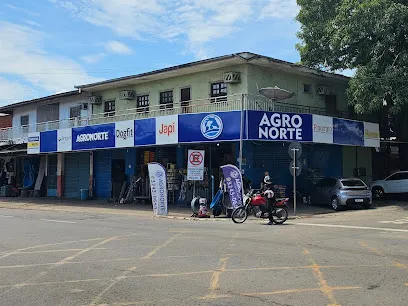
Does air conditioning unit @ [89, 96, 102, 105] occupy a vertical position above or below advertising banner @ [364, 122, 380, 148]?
above

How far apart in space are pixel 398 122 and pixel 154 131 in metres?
14.9

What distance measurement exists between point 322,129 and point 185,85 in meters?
7.70

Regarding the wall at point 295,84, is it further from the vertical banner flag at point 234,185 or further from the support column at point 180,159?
the vertical banner flag at point 234,185

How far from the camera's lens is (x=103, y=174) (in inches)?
1121

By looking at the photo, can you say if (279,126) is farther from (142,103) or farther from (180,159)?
(142,103)

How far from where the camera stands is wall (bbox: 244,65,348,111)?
22.2 metres

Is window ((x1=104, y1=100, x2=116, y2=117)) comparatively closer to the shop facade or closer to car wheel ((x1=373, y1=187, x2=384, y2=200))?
the shop facade

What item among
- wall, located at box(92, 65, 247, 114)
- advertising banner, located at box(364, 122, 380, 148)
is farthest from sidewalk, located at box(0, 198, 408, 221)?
wall, located at box(92, 65, 247, 114)

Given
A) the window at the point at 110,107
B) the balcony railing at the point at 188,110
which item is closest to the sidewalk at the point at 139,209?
the balcony railing at the point at 188,110

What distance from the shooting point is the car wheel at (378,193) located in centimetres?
2559

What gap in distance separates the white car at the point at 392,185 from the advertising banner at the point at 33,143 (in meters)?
20.4

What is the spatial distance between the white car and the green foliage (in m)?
3.97

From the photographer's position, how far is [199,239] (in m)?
11.1

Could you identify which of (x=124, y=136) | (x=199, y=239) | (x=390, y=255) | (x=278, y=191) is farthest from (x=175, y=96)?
(x=390, y=255)
